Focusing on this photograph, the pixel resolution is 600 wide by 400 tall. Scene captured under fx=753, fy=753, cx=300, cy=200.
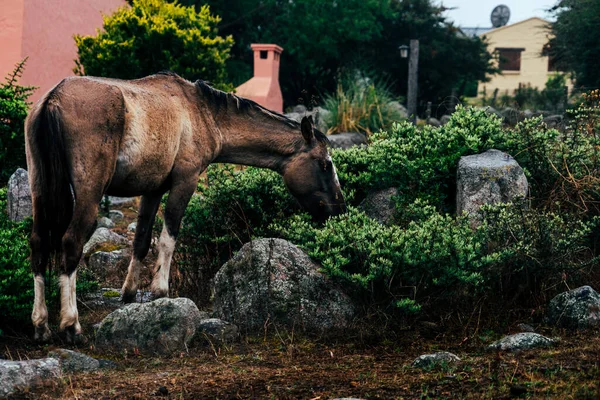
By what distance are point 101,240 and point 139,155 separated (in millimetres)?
3785

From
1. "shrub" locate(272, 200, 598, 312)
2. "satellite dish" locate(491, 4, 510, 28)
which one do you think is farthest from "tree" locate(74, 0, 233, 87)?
"satellite dish" locate(491, 4, 510, 28)

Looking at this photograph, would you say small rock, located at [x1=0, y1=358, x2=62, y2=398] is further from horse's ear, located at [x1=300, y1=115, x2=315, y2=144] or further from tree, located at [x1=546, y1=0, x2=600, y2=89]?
tree, located at [x1=546, y1=0, x2=600, y2=89]

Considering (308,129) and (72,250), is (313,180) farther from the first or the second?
(72,250)

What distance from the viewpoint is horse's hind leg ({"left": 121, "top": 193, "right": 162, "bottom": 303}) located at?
7516 millimetres

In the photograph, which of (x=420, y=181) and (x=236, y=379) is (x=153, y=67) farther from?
(x=236, y=379)

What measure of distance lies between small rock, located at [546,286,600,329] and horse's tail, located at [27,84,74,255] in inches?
167

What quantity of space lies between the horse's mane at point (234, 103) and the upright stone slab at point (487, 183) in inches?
61.5

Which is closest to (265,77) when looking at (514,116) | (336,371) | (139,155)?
(514,116)

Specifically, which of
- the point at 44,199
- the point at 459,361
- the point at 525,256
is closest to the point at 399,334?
the point at 459,361

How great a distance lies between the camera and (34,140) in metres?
6.11

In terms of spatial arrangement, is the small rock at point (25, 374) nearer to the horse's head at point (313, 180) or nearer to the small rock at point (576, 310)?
the horse's head at point (313, 180)

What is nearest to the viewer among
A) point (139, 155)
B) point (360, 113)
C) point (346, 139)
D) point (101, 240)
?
point (139, 155)

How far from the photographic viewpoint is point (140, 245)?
7.52 meters

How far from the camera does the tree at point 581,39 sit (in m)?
21.7
